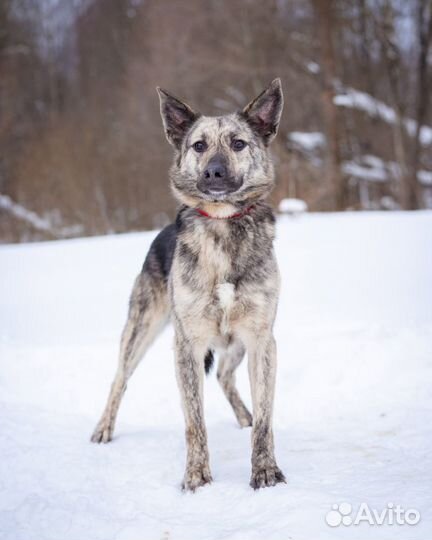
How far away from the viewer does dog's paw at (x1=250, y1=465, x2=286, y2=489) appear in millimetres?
2873

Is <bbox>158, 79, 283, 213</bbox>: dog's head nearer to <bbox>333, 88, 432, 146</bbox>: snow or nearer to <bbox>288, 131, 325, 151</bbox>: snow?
<bbox>333, 88, 432, 146</bbox>: snow

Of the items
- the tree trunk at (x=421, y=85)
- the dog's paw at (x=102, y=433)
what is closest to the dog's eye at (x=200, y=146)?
the dog's paw at (x=102, y=433)

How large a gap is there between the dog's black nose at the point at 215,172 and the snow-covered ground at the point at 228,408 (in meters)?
1.64

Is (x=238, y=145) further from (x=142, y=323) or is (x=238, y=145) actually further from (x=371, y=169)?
(x=371, y=169)

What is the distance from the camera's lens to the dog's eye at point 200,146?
3520mm

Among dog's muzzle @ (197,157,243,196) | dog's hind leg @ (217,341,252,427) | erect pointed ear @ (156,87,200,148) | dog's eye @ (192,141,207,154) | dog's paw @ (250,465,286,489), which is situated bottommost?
dog's hind leg @ (217,341,252,427)

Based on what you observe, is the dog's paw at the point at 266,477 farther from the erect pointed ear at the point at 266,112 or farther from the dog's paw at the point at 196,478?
the erect pointed ear at the point at 266,112

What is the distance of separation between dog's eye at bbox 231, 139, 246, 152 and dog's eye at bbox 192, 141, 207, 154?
0.17 m

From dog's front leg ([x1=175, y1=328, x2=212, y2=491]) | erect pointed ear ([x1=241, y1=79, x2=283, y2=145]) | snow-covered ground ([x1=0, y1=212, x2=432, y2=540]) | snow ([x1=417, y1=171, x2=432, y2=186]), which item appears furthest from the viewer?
snow ([x1=417, y1=171, x2=432, y2=186])

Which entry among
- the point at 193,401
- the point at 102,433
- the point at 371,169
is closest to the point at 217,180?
the point at 193,401

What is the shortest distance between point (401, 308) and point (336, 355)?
1.09 metres

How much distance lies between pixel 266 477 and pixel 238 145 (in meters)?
1.91

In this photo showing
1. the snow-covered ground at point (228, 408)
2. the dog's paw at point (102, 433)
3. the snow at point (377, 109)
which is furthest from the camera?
the snow at point (377, 109)

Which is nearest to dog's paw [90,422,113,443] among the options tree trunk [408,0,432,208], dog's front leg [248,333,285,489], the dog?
the dog
